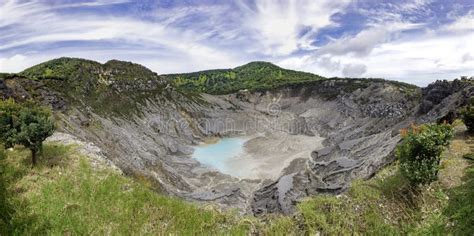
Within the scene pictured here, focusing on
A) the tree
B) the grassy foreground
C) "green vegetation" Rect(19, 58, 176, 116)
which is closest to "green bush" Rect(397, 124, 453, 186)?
the grassy foreground

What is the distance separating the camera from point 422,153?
1303 cm

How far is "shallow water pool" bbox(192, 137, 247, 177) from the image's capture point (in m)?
61.4

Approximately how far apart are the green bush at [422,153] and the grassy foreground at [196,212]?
541 millimetres

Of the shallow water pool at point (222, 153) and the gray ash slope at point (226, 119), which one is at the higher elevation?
the gray ash slope at point (226, 119)

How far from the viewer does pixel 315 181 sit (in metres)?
41.2

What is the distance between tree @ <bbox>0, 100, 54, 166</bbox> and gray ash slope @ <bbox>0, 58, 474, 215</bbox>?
485 inches

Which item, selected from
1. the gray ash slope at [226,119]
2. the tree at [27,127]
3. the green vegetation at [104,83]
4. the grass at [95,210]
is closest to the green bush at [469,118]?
the gray ash slope at [226,119]

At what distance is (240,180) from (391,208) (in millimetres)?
41813

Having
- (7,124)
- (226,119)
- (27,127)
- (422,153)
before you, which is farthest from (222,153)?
(422,153)

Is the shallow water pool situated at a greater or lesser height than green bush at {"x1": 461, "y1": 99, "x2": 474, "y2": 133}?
lesser

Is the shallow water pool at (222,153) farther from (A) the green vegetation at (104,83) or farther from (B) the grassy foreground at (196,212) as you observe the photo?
Result: (B) the grassy foreground at (196,212)

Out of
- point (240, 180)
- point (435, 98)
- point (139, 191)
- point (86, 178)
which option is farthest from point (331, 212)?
point (435, 98)

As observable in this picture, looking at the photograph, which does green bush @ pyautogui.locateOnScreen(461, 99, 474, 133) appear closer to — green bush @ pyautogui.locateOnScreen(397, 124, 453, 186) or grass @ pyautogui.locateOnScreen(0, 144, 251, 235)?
green bush @ pyautogui.locateOnScreen(397, 124, 453, 186)

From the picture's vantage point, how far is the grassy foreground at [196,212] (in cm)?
913
